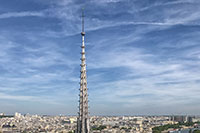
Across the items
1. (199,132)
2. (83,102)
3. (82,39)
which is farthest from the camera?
(199,132)

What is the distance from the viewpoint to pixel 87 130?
15.4 metres

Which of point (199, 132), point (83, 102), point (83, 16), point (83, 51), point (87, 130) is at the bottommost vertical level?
point (199, 132)

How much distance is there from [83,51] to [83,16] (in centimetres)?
221

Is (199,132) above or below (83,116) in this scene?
below

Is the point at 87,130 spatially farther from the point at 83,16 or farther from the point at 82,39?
the point at 83,16

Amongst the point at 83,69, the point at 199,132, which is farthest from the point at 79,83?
the point at 199,132

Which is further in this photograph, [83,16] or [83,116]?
[83,16]

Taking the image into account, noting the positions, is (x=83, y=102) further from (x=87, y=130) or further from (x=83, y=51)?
(x=83, y=51)

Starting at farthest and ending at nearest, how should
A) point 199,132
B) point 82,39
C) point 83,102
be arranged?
1. point 199,132
2. point 82,39
3. point 83,102

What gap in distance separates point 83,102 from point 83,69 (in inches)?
63.0

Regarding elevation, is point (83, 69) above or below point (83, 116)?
above

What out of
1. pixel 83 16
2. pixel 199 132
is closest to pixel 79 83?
pixel 83 16

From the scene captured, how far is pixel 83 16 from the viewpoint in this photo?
16.7 metres

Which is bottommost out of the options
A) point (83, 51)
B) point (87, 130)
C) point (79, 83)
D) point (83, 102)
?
point (87, 130)
